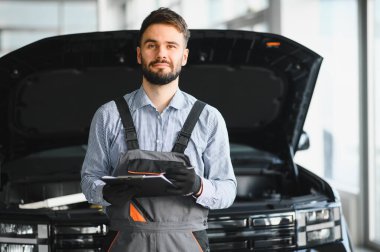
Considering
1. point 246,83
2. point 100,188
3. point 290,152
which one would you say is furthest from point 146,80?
point 290,152

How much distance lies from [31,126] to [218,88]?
3.10ft

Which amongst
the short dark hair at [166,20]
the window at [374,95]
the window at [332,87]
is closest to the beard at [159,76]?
the short dark hair at [166,20]

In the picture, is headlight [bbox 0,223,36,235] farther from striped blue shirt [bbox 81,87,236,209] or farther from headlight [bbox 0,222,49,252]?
striped blue shirt [bbox 81,87,236,209]

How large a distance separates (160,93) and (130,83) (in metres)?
0.95

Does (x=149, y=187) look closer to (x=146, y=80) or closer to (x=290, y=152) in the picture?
(x=146, y=80)

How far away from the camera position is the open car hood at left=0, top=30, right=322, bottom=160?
243cm

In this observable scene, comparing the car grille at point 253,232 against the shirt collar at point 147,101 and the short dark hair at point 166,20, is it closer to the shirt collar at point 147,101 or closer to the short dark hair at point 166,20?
the shirt collar at point 147,101

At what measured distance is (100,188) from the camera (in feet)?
5.66

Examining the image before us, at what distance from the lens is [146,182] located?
5.24 ft

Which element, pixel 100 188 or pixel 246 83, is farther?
pixel 246 83

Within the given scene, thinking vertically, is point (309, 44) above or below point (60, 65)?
above

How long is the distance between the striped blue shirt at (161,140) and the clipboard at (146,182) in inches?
6.3

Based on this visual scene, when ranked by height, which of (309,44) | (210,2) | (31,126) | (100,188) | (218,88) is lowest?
(100,188)

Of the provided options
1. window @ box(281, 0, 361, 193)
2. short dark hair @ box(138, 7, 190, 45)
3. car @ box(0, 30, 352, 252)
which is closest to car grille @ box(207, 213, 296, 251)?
car @ box(0, 30, 352, 252)
